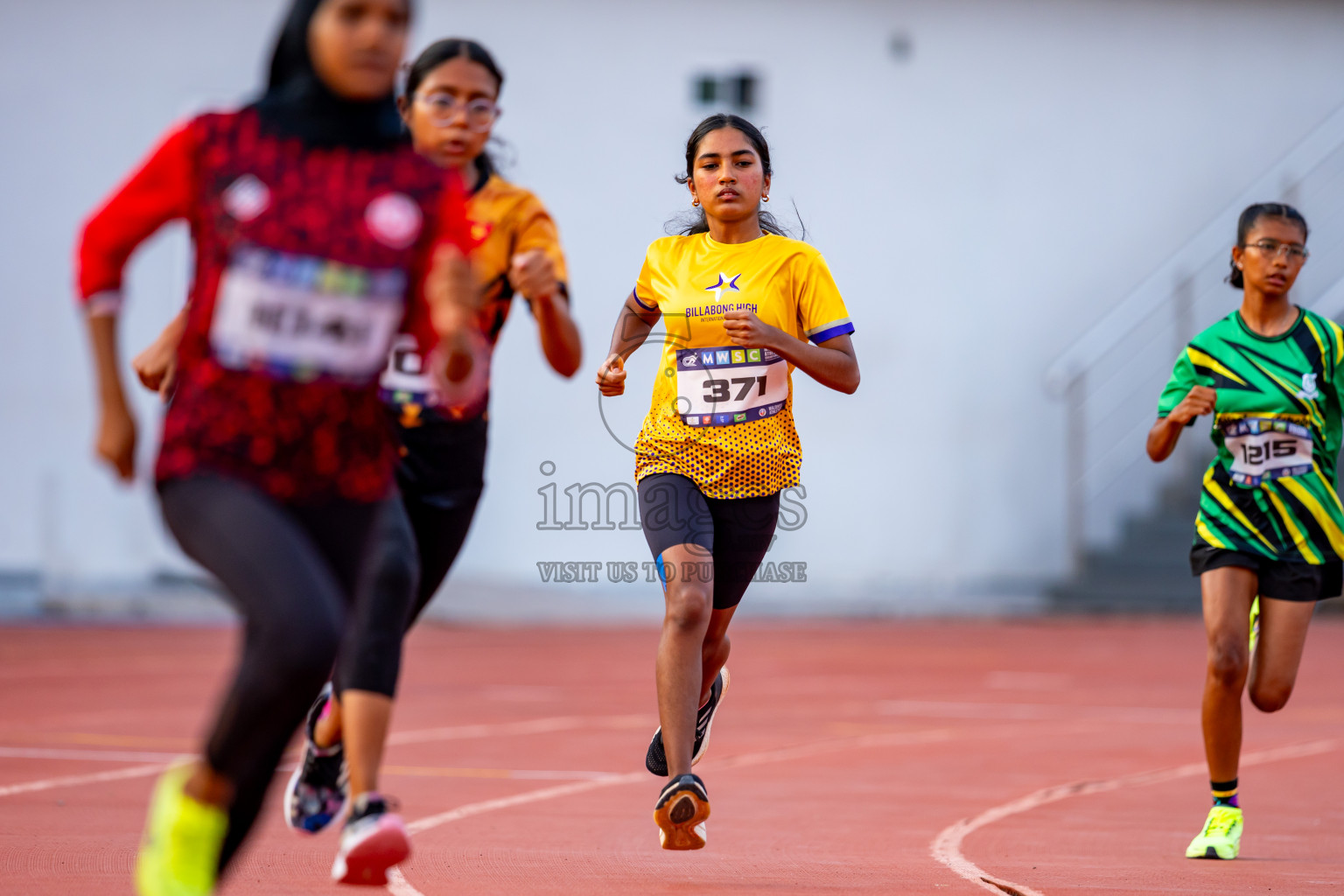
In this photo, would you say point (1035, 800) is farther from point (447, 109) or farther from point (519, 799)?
point (447, 109)

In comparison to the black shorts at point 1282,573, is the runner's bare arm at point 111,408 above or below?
above

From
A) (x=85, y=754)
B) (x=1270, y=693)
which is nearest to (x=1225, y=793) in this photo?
(x=1270, y=693)

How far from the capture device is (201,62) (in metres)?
20.6

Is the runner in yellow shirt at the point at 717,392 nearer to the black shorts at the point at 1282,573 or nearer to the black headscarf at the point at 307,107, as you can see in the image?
the black shorts at the point at 1282,573

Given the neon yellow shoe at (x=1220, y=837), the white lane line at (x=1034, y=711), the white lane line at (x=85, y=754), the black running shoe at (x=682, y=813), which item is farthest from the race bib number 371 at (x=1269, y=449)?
the white lane line at (x=85, y=754)

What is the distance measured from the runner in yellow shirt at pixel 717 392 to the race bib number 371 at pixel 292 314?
7.04 ft

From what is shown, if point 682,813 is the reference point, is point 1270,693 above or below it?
above

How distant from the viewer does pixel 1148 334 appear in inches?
896

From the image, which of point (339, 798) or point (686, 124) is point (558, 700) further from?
point (686, 124)

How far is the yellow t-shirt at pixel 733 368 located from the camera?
605 centimetres

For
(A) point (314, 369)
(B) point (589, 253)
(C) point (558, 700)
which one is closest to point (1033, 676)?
(C) point (558, 700)

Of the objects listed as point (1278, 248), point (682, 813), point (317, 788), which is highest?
point (1278, 248)

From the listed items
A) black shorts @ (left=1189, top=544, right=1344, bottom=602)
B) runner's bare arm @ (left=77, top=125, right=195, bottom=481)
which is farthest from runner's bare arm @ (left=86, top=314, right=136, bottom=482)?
black shorts @ (left=1189, top=544, right=1344, bottom=602)

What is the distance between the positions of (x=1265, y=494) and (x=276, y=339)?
4344mm
